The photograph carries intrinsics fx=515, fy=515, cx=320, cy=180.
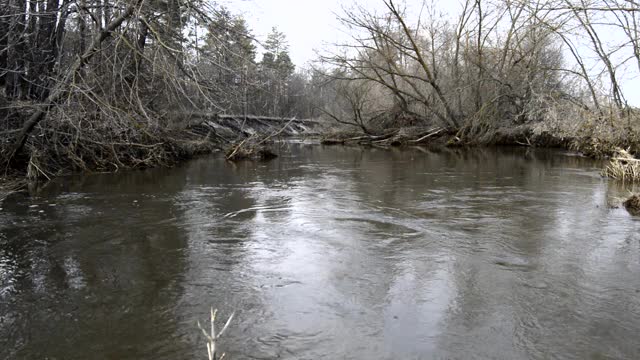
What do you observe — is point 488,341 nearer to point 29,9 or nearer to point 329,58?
point 29,9

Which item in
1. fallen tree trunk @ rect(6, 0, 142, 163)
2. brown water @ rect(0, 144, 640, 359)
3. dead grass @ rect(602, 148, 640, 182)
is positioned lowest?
brown water @ rect(0, 144, 640, 359)

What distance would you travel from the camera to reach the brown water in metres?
4.01

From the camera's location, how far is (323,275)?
217 inches

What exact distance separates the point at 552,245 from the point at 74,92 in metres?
10.1

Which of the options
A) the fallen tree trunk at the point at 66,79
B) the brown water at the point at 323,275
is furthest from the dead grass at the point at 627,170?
the fallen tree trunk at the point at 66,79

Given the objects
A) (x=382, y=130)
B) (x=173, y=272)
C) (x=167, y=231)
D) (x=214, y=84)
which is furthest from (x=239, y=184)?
(x=382, y=130)

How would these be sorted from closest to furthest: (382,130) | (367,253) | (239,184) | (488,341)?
(488,341)
(367,253)
(239,184)
(382,130)

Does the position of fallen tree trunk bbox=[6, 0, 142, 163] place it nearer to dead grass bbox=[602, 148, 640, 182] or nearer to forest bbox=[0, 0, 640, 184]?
forest bbox=[0, 0, 640, 184]

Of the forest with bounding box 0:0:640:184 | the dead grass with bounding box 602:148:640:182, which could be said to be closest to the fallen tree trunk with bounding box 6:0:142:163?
the forest with bounding box 0:0:640:184

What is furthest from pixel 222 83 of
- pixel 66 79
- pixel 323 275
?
pixel 323 275

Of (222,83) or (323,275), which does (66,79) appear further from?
(323,275)

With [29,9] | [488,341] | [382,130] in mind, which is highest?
[29,9]

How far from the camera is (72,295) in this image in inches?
194

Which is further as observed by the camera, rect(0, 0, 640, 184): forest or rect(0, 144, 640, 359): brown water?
rect(0, 0, 640, 184): forest
